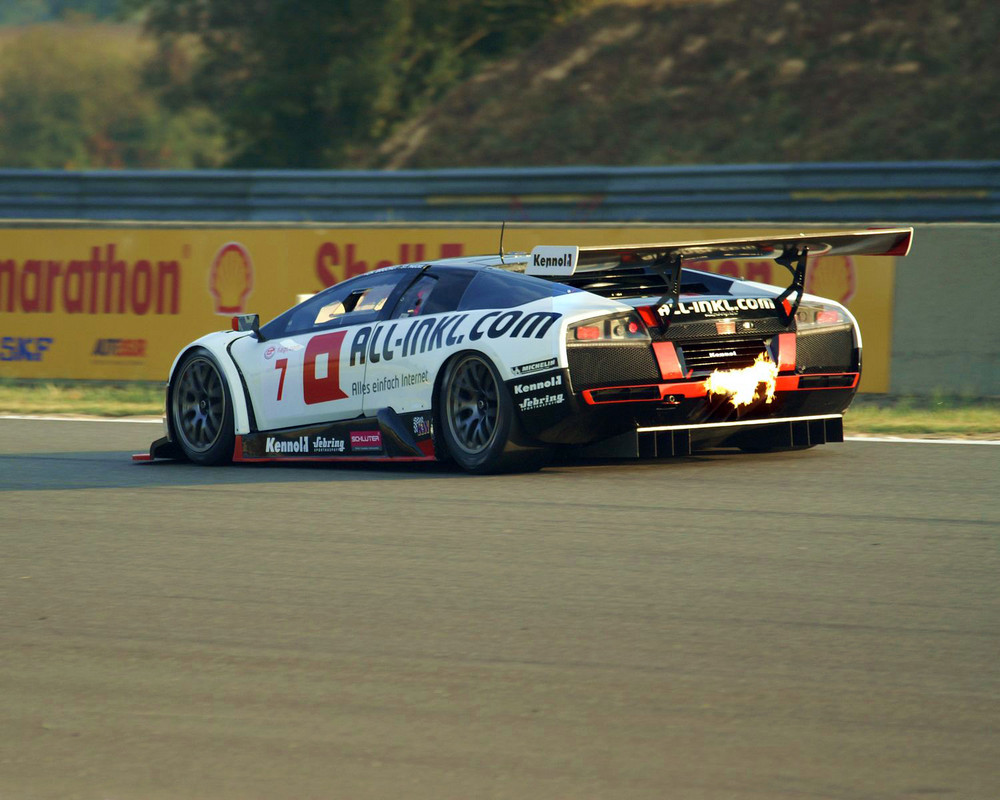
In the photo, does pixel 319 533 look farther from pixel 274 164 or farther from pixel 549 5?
pixel 549 5

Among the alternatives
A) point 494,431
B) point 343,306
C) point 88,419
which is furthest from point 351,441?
point 88,419

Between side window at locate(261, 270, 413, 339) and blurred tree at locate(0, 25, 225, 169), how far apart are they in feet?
163

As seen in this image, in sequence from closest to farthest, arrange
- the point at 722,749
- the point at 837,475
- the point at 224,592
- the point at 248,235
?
the point at 722,749 < the point at 224,592 < the point at 837,475 < the point at 248,235

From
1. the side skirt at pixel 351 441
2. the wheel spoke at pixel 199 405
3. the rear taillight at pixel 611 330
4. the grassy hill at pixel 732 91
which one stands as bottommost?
the side skirt at pixel 351 441

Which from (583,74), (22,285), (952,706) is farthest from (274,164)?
(952,706)

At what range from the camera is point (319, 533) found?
22.1 feet

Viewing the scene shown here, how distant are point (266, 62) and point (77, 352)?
1302cm

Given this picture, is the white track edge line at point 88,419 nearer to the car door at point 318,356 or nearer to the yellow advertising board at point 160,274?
the yellow advertising board at point 160,274

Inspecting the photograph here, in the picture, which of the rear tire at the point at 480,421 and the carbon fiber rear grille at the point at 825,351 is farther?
the carbon fiber rear grille at the point at 825,351

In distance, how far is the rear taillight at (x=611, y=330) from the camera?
7.89 metres

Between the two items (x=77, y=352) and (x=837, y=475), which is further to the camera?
(x=77, y=352)

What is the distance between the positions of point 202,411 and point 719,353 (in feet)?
10.9

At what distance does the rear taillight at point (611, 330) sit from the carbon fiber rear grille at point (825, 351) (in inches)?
42.0

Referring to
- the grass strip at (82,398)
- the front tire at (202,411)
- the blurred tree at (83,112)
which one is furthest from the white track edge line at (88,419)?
the blurred tree at (83,112)
